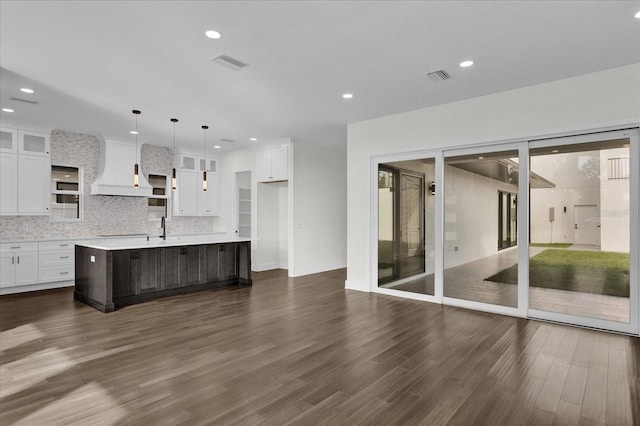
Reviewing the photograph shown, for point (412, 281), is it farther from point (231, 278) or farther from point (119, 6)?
point (119, 6)

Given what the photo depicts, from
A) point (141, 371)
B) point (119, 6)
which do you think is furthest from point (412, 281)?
point (119, 6)

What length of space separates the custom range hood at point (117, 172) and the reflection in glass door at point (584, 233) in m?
6.91

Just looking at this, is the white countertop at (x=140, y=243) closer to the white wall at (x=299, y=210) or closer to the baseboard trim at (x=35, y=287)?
the baseboard trim at (x=35, y=287)

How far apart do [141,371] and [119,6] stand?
295cm

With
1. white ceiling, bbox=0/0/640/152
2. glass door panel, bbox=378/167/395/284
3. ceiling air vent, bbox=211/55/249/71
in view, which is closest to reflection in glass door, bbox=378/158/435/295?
glass door panel, bbox=378/167/395/284

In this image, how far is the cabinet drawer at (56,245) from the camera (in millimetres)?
6205

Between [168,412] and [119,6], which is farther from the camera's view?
[119,6]

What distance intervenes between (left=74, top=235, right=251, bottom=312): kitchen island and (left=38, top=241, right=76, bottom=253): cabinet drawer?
107 cm

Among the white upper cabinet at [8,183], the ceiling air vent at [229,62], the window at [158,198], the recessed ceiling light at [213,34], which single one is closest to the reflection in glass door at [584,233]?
the ceiling air vent at [229,62]

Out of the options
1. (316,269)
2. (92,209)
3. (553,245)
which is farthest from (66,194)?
(553,245)

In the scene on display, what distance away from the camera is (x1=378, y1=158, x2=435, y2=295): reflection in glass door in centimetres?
541

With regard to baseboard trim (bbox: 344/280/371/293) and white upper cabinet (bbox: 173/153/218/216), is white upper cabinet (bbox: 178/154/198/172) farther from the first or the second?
baseboard trim (bbox: 344/280/371/293)

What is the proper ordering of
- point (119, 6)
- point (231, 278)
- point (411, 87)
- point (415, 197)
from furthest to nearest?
point (231, 278), point (415, 197), point (411, 87), point (119, 6)

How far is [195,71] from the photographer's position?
13.1 feet
